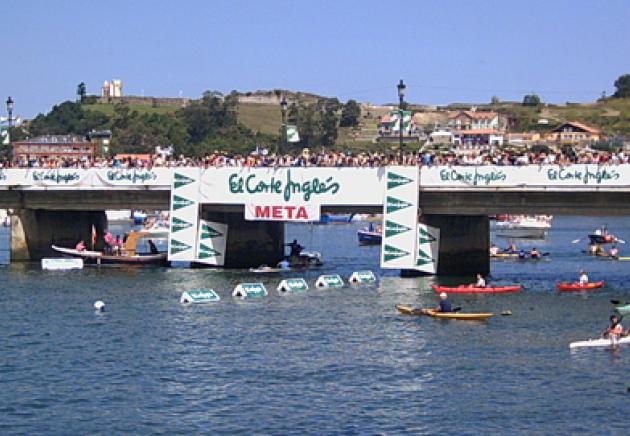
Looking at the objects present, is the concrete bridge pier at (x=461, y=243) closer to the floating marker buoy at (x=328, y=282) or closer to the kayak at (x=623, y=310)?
the floating marker buoy at (x=328, y=282)

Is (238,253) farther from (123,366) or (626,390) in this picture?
(626,390)

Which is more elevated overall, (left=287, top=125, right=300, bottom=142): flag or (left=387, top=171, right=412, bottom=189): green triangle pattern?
(left=287, top=125, right=300, bottom=142): flag

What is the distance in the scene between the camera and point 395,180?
63125 mm

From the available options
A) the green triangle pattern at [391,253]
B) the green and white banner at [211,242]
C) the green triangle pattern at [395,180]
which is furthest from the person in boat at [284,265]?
the green triangle pattern at [395,180]

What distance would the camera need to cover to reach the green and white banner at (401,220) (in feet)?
205

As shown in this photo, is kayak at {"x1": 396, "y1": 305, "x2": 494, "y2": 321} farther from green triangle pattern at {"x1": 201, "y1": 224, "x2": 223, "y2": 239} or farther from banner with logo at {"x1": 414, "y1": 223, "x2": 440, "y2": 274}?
green triangle pattern at {"x1": 201, "y1": 224, "x2": 223, "y2": 239}

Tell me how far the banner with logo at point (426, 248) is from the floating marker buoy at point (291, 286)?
6.00m

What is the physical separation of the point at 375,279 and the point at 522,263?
1974 cm

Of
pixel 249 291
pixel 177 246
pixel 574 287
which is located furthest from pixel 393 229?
pixel 177 246

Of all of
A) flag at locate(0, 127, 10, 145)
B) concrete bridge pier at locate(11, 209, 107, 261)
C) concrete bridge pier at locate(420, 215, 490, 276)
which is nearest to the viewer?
concrete bridge pier at locate(420, 215, 490, 276)

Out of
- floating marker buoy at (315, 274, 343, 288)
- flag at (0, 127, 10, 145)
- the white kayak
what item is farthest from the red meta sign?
the white kayak

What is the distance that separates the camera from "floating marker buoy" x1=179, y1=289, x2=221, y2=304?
2197 inches

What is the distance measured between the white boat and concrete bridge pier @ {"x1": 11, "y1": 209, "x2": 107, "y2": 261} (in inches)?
2283

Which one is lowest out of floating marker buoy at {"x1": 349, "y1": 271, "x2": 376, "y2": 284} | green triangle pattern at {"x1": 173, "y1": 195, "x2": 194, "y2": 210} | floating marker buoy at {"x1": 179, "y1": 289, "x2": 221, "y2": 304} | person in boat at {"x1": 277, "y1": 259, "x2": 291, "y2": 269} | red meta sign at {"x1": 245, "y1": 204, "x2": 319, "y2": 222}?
floating marker buoy at {"x1": 179, "y1": 289, "x2": 221, "y2": 304}
